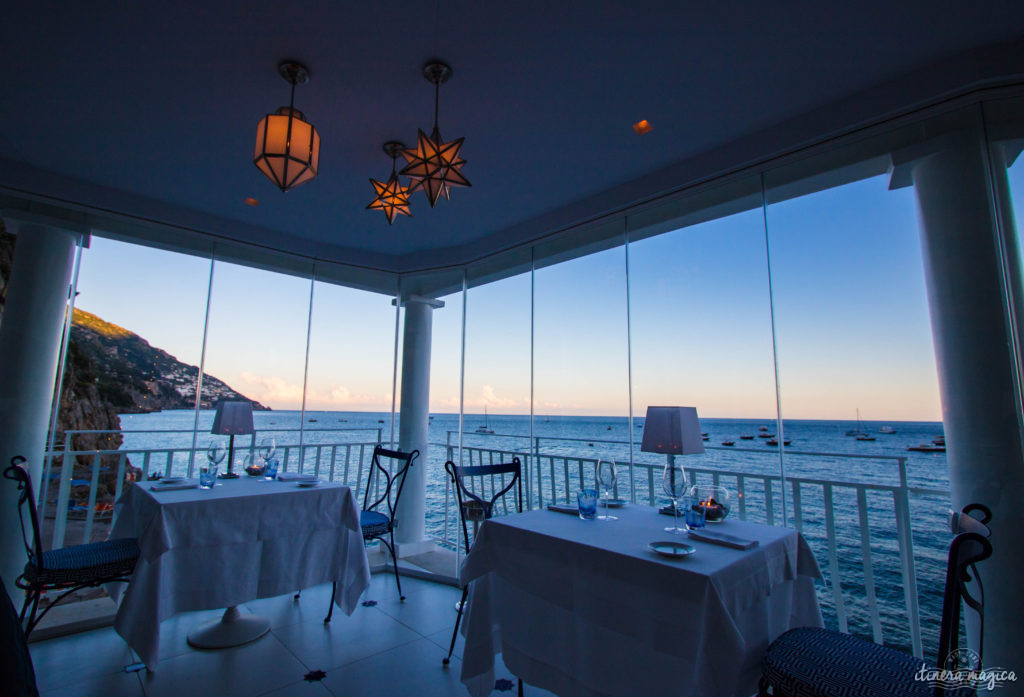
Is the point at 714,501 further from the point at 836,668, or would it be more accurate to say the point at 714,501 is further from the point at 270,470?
the point at 270,470

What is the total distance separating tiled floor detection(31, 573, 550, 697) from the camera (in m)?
2.29

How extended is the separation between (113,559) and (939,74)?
4602 mm

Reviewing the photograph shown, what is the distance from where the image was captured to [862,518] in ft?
8.24

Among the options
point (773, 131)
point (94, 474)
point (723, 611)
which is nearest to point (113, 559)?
point (94, 474)

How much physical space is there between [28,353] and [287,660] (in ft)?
8.51

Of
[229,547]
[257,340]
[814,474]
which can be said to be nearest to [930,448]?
[229,547]

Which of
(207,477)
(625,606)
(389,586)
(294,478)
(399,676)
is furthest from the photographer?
(389,586)

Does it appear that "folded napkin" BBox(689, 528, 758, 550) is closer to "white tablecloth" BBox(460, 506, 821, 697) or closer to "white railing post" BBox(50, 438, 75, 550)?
"white tablecloth" BBox(460, 506, 821, 697)

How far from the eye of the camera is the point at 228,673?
2.43m

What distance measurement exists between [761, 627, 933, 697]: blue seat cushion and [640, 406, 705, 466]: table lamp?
2.75ft

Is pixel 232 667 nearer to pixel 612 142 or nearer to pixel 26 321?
pixel 26 321

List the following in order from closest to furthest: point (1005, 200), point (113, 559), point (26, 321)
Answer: point (1005, 200), point (113, 559), point (26, 321)

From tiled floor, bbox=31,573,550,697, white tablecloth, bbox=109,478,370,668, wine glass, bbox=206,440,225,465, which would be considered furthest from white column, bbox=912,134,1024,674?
wine glass, bbox=206,440,225,465

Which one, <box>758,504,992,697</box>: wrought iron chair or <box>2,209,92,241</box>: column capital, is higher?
<box>2,209,92,241</box>: column capital
